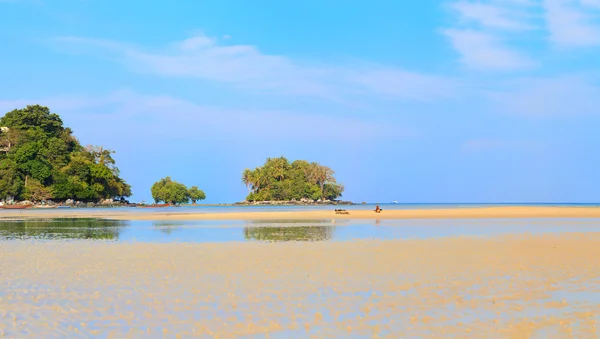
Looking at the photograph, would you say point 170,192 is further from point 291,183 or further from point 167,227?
point 167,227

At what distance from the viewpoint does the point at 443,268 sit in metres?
16.4

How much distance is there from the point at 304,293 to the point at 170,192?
174839mm

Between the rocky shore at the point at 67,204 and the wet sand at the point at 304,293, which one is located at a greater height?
the rocky shore at the point at 67,204

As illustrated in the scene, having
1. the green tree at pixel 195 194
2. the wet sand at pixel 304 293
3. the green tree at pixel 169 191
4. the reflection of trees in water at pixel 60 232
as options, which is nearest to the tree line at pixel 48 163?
the green tree at pixel 169 191

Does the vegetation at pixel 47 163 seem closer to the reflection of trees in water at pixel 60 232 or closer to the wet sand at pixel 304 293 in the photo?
the reflection of trees in water at pixel 60 232

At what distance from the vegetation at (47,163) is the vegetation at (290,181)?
49.1m

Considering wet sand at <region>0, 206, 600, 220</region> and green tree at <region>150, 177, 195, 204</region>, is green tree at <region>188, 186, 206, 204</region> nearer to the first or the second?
green tree at <region>150, 177, 195, 204</region>

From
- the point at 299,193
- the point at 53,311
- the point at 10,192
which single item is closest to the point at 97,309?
the point at 53,311

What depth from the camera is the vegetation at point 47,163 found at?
Result: 4656 inches

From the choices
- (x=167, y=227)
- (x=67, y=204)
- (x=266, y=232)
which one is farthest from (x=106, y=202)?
(x=266, y=232)

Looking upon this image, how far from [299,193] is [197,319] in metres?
173

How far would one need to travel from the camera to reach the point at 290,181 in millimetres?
184750

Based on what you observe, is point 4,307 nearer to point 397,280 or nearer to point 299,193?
point 397,280

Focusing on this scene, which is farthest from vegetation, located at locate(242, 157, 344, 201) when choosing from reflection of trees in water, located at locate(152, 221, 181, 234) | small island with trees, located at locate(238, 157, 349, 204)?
reflection of trees in water, located at locate(152, 221, 181, 234)
